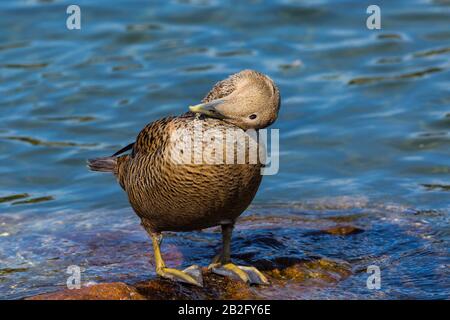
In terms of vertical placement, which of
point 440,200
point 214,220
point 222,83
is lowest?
point 440,200

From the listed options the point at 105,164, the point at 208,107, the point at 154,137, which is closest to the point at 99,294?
the point at 154,137

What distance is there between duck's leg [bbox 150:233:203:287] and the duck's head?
113cm

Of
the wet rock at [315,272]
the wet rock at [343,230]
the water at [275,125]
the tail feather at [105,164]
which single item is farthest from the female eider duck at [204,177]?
the wet rock at [343,230]

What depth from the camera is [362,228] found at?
23.7ft

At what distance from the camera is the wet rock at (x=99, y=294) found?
521 cm

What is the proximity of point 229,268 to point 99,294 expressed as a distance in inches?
40.5

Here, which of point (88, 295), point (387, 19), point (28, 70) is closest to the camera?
point (88, 295)

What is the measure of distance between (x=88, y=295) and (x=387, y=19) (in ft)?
27.9

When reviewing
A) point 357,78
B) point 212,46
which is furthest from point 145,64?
point 357,78

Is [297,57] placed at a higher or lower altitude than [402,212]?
higher

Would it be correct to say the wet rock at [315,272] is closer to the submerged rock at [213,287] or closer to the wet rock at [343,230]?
the submerged rock at [213,287]

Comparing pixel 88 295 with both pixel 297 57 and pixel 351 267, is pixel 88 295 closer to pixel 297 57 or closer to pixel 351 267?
pixel 351 267

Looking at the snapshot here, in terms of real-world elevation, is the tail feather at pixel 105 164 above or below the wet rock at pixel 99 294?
above

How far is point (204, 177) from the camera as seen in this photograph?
5324mm
